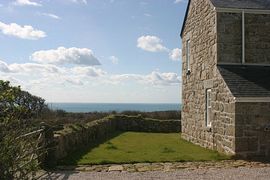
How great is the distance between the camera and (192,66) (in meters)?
18.6

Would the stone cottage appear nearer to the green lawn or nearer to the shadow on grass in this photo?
the green lawn

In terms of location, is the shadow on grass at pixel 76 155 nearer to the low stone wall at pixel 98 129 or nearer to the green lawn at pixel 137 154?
the green lawn at pixel 137 154

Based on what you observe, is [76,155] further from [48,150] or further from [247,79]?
[247,79]

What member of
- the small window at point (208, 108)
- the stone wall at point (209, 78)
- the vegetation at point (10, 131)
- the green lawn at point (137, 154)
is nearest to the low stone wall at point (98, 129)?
the green lawn at point (137, 154)

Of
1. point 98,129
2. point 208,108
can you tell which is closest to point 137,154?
point 208,108

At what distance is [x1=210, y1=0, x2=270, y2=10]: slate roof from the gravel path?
681 cm

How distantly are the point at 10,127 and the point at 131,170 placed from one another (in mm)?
5471

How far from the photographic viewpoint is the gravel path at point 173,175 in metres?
10.3

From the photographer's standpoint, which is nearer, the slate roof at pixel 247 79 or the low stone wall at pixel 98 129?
the low stone wall at pixel 98 129

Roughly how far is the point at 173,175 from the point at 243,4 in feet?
26.8

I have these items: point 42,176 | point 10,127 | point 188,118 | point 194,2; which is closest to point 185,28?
point 194,2

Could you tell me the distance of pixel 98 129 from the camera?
20062 mm

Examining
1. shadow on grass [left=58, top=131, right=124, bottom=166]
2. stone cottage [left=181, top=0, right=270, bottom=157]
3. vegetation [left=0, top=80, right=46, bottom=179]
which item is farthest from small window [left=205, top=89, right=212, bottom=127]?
vegetation [left=0, top=80, right=46, bottom=179]

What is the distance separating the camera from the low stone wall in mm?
13195
